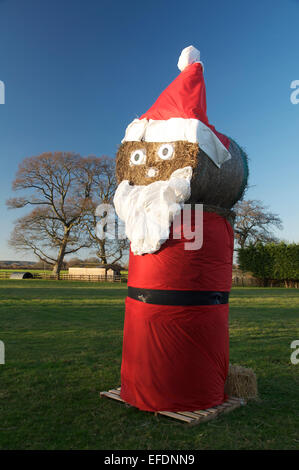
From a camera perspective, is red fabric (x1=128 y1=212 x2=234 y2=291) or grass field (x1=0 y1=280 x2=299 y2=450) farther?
red fabric (x1=128 y1=212 x2=234 y2=291)

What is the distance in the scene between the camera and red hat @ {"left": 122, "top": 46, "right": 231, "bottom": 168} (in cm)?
491

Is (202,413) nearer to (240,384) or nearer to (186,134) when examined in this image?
(240,384)

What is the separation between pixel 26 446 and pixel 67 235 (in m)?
31.9

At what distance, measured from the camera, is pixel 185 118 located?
5012 mm

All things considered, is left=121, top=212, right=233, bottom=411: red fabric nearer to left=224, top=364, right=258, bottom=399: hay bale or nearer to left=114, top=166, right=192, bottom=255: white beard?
left=114, top=166, right=192, bottom=255: white beard

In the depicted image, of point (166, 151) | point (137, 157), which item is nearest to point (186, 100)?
point (166, 151)

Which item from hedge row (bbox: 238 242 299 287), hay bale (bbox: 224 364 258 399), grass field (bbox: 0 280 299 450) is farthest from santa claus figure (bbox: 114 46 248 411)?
hedge row (bbox: 238 242 299 287)

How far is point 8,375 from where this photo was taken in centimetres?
625

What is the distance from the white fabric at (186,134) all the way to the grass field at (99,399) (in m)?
3.21

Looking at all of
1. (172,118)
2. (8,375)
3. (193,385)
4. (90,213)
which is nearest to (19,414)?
(8,375)

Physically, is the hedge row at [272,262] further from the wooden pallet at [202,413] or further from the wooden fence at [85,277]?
the wooden pallet at [202,413]

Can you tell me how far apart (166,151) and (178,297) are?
1873 mm

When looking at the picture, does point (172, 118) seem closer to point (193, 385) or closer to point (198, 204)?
point (198, 204)

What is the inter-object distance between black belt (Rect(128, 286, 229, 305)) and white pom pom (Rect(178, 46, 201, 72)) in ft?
10.7
